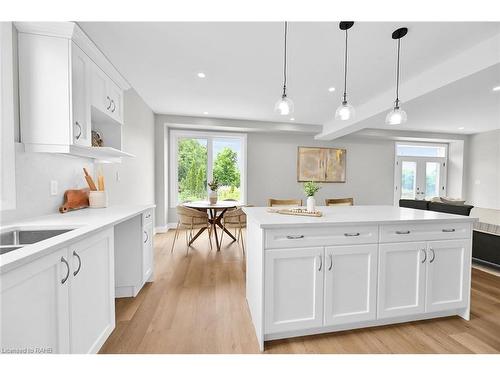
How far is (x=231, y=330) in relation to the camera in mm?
1645

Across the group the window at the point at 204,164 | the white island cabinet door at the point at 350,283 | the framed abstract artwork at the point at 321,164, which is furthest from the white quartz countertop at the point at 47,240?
the framed abstract artwork at the point at 321,164

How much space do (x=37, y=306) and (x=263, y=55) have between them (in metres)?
2.75

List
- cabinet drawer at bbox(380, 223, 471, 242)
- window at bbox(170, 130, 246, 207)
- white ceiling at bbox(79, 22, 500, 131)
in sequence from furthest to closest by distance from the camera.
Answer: window at bbox(170, 130, 246, 207) < white ceiling at bbox(79, 22, 500, 131) < cabinet drawer at bbox(380, 223, 471, 242)

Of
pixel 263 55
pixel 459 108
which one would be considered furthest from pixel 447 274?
pixel 459 108

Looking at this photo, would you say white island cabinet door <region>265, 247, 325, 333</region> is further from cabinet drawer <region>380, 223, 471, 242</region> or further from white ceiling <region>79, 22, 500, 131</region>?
white ceiling <region>79, 22, 500, 131</region>

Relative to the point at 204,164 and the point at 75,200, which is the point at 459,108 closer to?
the point at 204,164

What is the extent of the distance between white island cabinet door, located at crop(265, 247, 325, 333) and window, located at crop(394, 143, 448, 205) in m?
6.23

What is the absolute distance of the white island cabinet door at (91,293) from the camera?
3.60ft

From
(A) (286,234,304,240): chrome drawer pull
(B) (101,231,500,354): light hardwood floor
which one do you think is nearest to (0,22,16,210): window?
(B) (101,231,500,354): light hardwood floor

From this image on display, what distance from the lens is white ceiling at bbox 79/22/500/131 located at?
197 cm

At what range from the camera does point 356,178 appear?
6.10 m

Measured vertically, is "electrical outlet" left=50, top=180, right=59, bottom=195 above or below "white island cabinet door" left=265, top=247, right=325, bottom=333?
above

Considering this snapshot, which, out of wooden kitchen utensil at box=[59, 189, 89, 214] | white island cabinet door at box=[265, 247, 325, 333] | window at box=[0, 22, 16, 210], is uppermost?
window at box=[0, 22, 16, 210]
